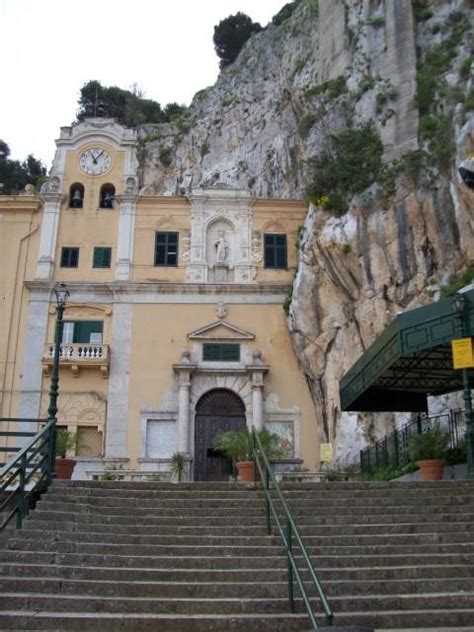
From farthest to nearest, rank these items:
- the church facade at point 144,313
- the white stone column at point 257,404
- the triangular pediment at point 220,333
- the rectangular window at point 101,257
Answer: the rectangular window at point 101,257
the triangular pediment at point 220,333
the church facade at point 144,313
the white stone column at point 257,404

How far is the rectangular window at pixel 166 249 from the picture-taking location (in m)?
28.1

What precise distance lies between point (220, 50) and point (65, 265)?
39179 millimetres

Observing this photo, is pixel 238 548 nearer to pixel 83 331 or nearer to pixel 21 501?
pixel 21 501

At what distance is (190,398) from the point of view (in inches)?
1019

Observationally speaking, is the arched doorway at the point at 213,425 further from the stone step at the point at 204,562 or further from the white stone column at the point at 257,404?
the stone step at the point at 204,562

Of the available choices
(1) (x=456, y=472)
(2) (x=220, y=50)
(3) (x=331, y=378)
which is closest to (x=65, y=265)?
(3) (x=331, y=378)

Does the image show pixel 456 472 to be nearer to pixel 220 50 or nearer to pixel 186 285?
pixel 186 285

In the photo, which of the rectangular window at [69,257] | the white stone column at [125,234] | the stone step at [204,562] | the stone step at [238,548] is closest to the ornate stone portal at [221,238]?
the white stone column at [125,234]

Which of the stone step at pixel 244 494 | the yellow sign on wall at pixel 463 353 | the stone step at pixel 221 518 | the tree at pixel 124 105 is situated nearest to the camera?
the stone step at pixel 221 518

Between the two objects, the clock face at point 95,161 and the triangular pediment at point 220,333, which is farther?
the clock face at point 95,161

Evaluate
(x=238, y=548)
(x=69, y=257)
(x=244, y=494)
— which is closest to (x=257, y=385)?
(x=69, y=257)

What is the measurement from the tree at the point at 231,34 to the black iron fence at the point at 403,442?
48.4m

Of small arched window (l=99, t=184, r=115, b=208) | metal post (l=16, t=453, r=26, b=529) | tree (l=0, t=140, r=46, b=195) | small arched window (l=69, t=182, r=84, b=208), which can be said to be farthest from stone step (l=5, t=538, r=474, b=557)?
tree (l=0, t=140, r=46, b=195)

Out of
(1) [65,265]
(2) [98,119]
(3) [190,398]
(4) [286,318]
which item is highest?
(2) [98,119]
